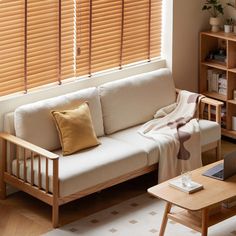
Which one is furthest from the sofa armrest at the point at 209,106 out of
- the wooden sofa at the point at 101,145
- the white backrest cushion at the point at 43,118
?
the white backrest cushion at the point at 43,118

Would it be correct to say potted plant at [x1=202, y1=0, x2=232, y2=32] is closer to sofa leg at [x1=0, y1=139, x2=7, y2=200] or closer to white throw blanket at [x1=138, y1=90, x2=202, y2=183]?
white throw blanket at [x1=138, y1=90, x2=202, y2=183]

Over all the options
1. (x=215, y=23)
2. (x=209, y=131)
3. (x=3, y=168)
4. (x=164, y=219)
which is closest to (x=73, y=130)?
(x=3, y=168)

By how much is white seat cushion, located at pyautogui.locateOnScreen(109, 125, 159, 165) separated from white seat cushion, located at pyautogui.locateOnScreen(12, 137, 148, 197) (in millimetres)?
55

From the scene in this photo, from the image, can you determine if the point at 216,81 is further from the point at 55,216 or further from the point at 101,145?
the point at 55,216

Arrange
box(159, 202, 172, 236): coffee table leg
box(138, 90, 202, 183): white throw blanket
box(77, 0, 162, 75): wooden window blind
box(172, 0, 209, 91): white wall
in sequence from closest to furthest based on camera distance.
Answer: box(159, 202, 172, 236): coffee table leg → box(138, 90, 202, 183): white throw blanket → box(77, 0, 162, 75): wooden window blind → box(172, 0, 209, 91): white wall

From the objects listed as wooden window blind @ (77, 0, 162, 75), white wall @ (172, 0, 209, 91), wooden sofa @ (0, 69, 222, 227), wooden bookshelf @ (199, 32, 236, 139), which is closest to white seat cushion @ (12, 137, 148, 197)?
wooden sofa @ (0, 69, 222, 227)

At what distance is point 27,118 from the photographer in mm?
5891

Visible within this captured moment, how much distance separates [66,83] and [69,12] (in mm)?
581

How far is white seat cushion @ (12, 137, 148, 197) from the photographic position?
5.59m

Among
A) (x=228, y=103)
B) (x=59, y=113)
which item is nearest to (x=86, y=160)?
(x=59, y=113)

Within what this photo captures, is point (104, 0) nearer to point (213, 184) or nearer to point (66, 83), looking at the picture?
point (66, 83)

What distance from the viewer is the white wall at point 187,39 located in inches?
280

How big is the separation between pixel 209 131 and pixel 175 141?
0.46 metres

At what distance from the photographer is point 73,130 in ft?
19.7
